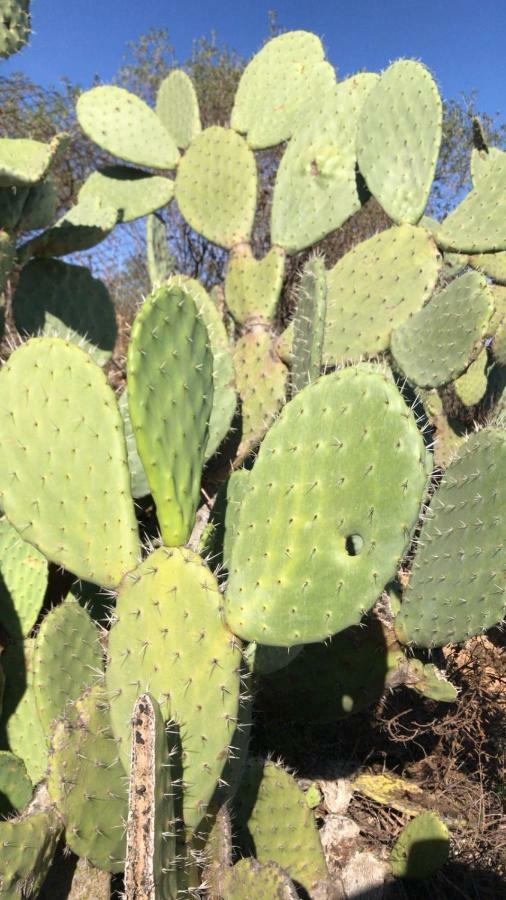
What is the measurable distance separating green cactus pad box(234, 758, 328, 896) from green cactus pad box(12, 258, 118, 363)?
1.76 m

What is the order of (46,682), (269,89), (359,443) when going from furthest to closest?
1. (269,89)
2. (46,682)
3. (359,443)

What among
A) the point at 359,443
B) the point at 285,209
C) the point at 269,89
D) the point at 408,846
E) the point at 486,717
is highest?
the point at 269,89

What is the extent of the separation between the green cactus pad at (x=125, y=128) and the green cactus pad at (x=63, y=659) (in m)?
2.88

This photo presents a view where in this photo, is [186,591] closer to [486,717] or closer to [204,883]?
[204,883]

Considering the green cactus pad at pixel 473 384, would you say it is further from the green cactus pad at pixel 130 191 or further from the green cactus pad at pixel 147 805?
the green cactus pad at pixel 147 805

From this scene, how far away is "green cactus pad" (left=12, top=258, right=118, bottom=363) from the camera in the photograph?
8.87 feet

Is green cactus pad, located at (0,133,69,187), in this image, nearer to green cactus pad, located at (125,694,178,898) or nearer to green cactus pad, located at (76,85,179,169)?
green cactus pad, located at (76,85,179,169)

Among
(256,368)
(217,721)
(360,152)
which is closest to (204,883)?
(217,721)

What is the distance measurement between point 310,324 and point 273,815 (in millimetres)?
1467

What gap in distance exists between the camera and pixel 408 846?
5.72 feet

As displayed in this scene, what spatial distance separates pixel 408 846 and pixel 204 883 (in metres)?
0.79

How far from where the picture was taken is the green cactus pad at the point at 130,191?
3.86 metres

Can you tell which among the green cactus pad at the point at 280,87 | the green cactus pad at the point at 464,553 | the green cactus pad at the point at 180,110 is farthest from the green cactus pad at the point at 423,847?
the green cactus pad at the point at 180,110

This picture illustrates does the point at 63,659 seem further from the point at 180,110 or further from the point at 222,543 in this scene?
the point at 180,110
